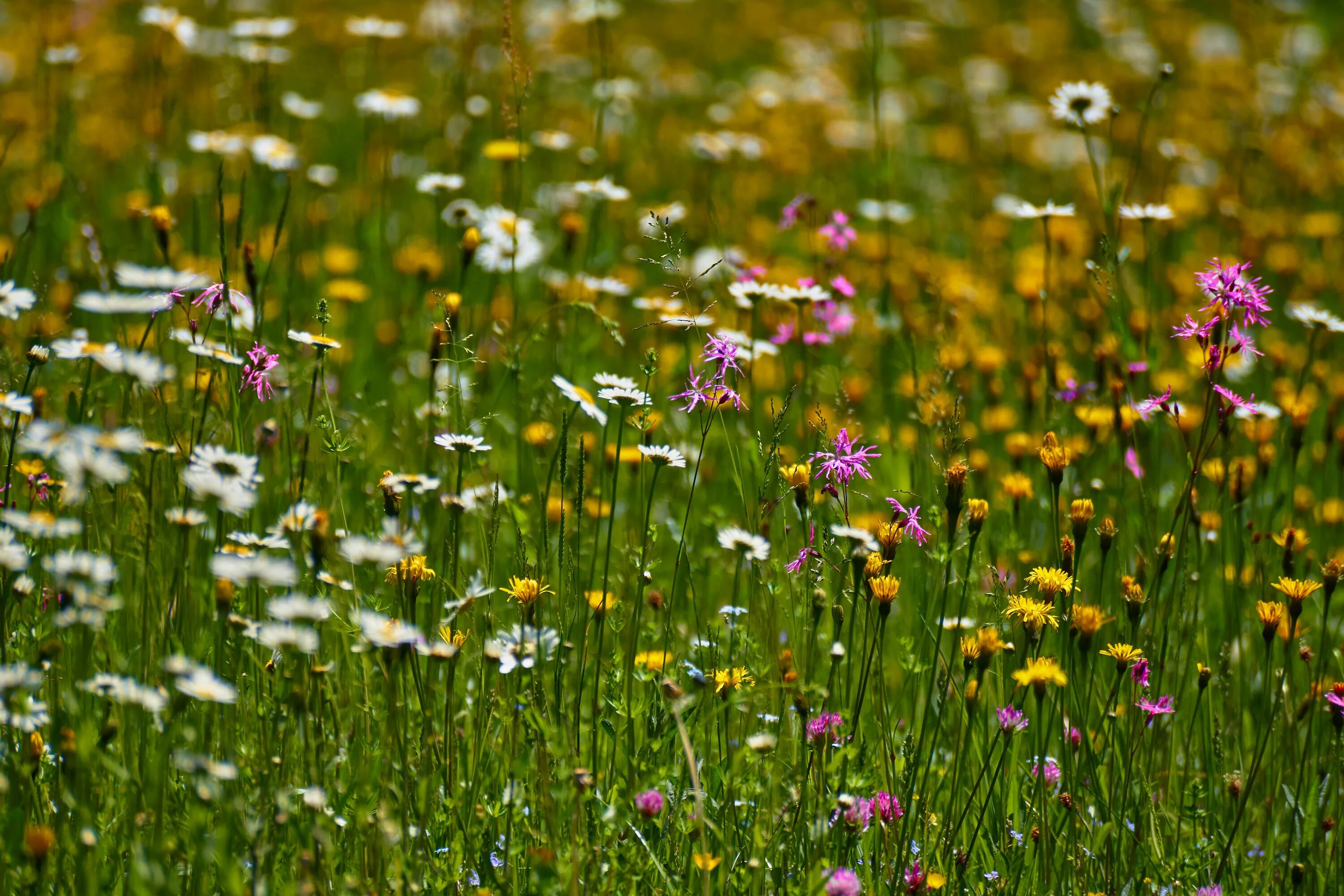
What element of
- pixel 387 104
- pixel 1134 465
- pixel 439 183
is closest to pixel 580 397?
pixel 1134 465

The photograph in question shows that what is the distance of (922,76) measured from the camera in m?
8.91

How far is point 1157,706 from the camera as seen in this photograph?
6.68 ft

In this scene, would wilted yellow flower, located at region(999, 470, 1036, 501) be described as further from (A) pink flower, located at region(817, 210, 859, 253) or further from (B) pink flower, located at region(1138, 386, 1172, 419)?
(A) pink flower, located at region(817, 210, 859, 253)

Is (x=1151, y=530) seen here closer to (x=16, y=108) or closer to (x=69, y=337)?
(x=69, y=337)

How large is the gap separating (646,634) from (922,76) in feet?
25.1

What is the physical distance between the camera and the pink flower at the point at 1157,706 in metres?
1.97

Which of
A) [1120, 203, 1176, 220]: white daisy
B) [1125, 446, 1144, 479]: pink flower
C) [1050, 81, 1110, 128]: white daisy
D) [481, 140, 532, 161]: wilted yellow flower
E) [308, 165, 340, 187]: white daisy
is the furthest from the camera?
[308, 165, 340, 187]: white daisy

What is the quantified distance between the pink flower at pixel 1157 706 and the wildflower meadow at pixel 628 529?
0.02m

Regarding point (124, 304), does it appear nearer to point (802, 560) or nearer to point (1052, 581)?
point (802, 560)

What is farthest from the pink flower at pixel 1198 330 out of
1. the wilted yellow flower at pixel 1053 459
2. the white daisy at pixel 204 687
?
the white daisy at pixel 204 687

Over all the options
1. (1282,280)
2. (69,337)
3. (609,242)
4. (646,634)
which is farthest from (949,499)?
(1282,280)

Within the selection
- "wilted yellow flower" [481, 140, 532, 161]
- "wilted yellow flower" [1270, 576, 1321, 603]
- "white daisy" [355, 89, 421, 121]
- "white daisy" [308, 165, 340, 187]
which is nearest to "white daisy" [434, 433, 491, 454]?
"wilted yellow flower" [1270, 576, 1321, 603]

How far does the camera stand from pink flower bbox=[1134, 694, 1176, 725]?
1.97 metres

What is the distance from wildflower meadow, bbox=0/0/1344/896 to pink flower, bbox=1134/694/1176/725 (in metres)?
0.02
